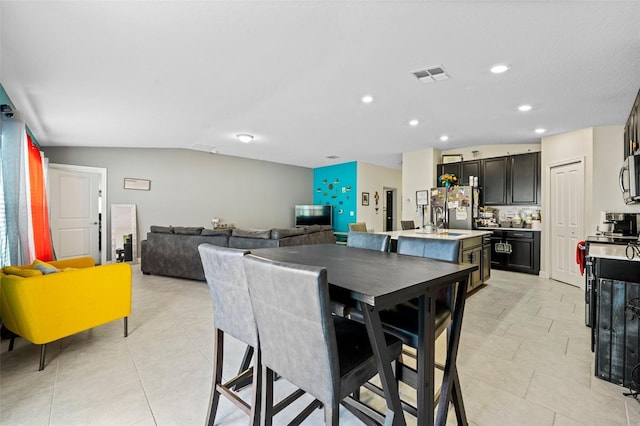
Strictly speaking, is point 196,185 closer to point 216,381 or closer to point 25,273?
point 25,273

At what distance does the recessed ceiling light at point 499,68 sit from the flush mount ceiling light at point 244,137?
12.9ft

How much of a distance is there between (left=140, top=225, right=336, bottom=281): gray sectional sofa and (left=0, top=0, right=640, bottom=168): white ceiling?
68.0 inches

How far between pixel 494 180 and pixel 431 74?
12.3 ft

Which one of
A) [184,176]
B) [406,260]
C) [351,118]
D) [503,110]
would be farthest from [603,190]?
[184,176]

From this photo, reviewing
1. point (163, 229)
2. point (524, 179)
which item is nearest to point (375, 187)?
point (524, 179)

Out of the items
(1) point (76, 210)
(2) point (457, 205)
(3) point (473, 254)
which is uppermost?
(2) point (457, 205)

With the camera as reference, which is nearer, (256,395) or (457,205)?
(256,395)

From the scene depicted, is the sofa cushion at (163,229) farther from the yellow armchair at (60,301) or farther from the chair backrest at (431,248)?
the chair backrest at (431,248)

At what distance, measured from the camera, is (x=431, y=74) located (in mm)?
2896

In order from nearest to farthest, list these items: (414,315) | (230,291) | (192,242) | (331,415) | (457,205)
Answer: (331,415) → (230,291) → (414,315) → (192,242) → (457,205)

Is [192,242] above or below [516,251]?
above

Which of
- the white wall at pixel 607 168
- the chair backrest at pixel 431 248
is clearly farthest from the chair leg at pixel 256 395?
the white wall at pixel 607 168

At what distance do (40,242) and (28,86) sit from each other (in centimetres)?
200

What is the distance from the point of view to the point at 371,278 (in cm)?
121
